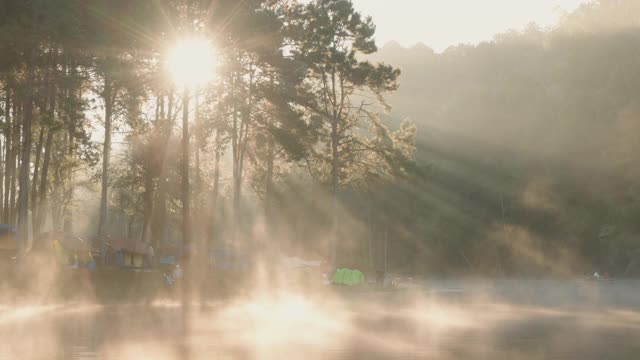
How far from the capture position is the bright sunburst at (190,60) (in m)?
38.5

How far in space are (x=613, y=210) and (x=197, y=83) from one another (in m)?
48.2

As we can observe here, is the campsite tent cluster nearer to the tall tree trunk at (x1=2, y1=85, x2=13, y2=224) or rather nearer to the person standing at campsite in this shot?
the person standing at campsite

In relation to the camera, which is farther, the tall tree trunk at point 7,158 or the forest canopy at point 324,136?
the tall tree trunk at point 7,158

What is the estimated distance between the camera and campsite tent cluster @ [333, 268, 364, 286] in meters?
50.0

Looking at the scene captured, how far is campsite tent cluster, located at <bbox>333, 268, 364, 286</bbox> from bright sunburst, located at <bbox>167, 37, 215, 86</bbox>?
14526 millimetres

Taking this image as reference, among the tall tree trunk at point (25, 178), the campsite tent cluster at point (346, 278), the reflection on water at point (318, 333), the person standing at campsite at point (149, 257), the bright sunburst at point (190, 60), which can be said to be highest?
the bright sunburst at point (190, 60)

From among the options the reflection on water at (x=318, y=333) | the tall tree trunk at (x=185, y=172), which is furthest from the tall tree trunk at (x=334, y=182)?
the reflection on water at (x=318, y=333)

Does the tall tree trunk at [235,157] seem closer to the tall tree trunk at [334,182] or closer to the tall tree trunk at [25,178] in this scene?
the tall tree trunk at [334,182]

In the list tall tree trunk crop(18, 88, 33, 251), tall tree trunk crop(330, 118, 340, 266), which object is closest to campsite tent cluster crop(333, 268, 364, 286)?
tall tree trunk crop(330, 118, 340, 266)

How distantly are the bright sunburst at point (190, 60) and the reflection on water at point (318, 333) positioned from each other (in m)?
13.6

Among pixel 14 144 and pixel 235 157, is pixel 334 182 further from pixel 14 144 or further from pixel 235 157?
pixel 14 144

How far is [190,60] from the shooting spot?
39531 mm

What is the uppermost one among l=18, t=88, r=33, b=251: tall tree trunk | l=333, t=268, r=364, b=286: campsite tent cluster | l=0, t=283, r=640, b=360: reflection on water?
l=18, t=88, r=33, b=251: tall tree trunk

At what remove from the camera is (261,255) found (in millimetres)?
53125
